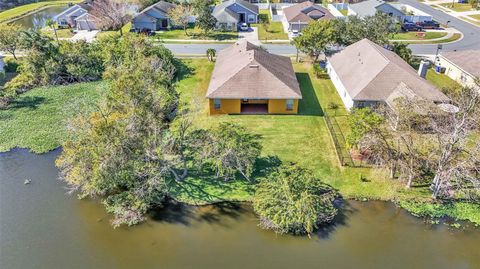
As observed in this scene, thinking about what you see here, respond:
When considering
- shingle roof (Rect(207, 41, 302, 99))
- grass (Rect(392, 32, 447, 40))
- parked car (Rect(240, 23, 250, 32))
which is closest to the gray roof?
parked car (Rect(240, 23, 250, 32))

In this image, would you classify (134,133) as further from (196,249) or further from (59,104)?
(59,104)

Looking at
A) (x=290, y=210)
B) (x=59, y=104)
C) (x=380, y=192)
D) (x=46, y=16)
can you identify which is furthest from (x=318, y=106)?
(x=46, y=16)

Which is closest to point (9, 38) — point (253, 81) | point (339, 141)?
point (253, 81)

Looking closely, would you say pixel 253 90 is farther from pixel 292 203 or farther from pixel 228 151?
pixel 292 203

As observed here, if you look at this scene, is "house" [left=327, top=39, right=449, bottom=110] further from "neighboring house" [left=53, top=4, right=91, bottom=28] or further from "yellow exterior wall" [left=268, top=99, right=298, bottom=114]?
"neighboring house" [left=53, top=4, right=91, bottom=28]

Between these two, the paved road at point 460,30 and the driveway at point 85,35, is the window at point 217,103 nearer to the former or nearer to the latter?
the paved road at point 460,30

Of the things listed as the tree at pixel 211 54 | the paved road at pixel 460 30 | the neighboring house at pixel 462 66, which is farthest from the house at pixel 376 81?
the paved road at pixel 460 30
